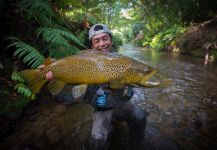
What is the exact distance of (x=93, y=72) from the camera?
246 cm

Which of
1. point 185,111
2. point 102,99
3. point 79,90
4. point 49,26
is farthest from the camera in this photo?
point 49,26

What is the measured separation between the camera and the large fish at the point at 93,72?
2469 mm

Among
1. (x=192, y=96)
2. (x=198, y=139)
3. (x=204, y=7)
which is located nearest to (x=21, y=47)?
(x=198, y=139)

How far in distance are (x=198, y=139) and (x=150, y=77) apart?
1.98m

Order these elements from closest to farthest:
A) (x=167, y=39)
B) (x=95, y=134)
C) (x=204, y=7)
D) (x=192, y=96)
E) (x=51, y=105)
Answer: (x=95, y=134)
(x=51, y=105)
(x=192, y=96)
(x=204, y=7)
(x=167, y=39)

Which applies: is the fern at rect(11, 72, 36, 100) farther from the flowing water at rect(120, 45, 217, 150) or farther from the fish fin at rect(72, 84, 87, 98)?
the flowing water at rect(120, 45, 217, 150)

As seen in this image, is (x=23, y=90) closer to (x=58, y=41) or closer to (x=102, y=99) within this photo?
(x=58, y=41)

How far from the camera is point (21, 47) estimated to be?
4.67m

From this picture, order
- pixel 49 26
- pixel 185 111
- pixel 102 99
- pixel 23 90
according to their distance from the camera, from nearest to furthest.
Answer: pixel 102 99 < pixel 23 90 < pixel 185 111 < pixel 49 26

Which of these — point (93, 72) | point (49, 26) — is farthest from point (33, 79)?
point (49, 26)

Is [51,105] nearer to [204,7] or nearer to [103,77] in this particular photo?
[103,77]

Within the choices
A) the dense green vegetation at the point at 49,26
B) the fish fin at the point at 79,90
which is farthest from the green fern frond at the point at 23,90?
the fish fin at the point at 79,90

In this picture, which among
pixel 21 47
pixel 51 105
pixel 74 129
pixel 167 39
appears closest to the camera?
pixel 74 129

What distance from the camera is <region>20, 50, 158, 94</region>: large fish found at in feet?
8.10
